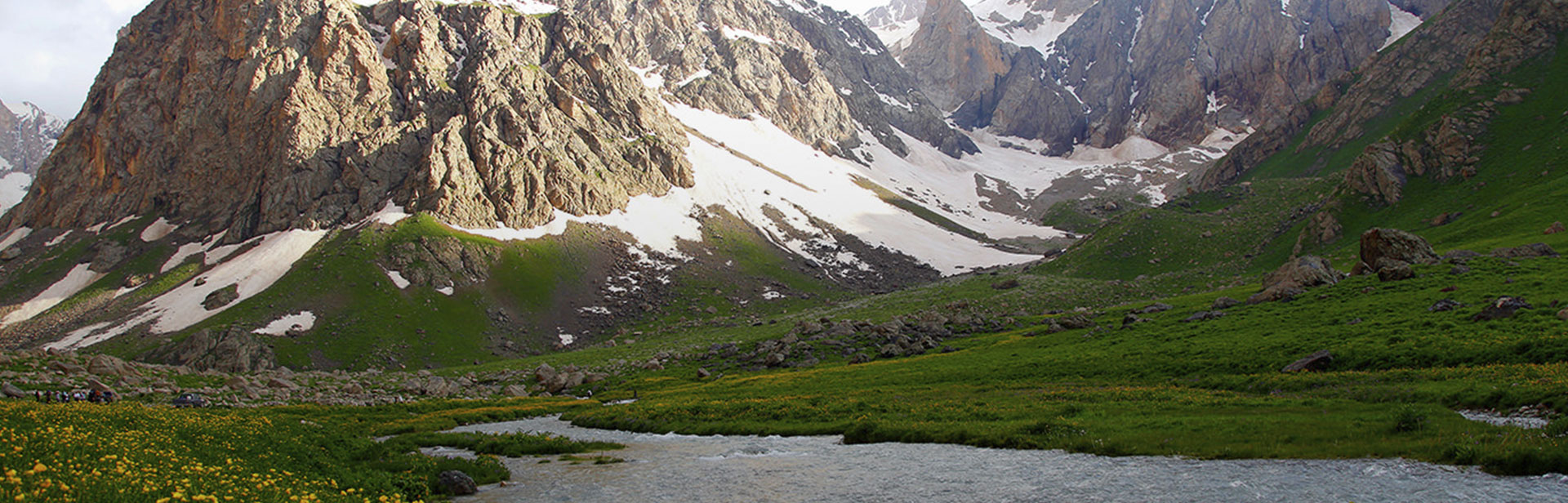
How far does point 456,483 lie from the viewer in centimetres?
2138

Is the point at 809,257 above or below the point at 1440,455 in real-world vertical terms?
above

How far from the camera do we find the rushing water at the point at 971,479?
1579cm

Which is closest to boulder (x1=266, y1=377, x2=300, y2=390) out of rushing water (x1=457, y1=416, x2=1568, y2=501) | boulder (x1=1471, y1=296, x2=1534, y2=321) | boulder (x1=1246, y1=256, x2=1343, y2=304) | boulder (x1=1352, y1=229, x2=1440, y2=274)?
rushing water (x1=457, y1=416, x2=1568, y2=501)

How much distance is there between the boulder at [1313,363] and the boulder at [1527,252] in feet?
116

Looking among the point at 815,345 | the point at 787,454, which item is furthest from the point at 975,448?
the point at 815,345

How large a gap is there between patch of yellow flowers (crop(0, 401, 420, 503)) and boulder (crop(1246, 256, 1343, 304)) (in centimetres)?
6832

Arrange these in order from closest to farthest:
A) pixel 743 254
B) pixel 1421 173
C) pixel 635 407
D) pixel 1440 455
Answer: pixel 1440 455
pixel 635 407
pixel 1421 173
pixel 743 254

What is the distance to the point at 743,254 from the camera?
180 m

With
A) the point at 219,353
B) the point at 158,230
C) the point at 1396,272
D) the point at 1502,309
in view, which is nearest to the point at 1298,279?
the point at 1396,272

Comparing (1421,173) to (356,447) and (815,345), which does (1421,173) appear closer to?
(815,345)

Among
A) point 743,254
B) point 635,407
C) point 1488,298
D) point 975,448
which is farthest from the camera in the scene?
point 743,254

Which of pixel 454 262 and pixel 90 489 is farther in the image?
pixel 454 262

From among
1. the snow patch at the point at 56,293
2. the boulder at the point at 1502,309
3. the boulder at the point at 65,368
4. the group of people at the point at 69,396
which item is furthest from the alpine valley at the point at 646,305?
the snow patch at the point at 56,293

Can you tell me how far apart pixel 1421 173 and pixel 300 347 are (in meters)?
168
